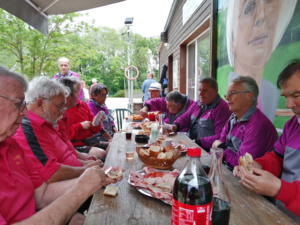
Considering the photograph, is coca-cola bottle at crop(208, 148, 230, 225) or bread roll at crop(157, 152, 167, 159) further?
bread roll at crop(157, 152, 167, 159)

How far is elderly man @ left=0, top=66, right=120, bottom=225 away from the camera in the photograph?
3.26ft

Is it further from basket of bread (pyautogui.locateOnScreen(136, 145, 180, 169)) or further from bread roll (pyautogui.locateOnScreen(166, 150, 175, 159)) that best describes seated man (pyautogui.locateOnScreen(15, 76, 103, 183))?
bread roll (pyautogui.locateOnScreen(166, 150, 175, 159))

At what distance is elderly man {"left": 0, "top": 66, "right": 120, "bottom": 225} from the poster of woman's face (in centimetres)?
197

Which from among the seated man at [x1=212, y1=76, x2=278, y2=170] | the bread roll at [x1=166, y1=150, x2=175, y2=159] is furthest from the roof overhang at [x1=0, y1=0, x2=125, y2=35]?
the seated man at [x1=212, y1=76, x2=278, y2=170]

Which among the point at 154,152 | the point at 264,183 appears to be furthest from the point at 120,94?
the point at 264,183

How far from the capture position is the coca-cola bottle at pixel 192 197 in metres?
0.65

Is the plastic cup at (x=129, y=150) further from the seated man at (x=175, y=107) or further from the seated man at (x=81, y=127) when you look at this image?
the seated man at (x=175, y=107)

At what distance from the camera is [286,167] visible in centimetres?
140

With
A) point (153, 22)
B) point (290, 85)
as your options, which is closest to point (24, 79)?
point (290, 85)

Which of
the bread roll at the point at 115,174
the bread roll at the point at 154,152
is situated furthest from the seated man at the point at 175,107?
the bread roll at the point at 115,174

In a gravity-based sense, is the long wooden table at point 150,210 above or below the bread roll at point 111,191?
below

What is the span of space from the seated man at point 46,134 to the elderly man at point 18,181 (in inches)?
6.0

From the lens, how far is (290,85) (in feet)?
4.21

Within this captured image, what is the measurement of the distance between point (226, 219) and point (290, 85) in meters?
0.88
